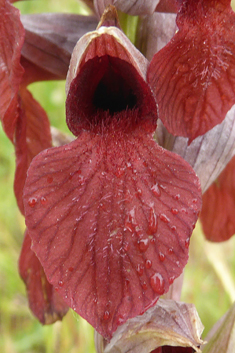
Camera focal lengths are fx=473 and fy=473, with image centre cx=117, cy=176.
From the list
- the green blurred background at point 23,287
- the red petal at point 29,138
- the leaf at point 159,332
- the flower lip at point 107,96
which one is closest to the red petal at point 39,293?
the red petal at point 29,138

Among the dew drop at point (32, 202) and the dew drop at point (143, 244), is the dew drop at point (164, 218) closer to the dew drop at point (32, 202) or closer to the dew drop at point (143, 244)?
the dew drop at point (143, 244)

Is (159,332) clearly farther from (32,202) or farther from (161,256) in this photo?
(32,202)

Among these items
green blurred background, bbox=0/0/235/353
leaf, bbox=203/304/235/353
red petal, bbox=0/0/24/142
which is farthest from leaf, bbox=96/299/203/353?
green blurred background, bbox=0/0/235/353

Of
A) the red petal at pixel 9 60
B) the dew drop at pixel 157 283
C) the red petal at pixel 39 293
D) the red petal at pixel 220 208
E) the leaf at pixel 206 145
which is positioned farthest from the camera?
the red petal at pixel 220 208

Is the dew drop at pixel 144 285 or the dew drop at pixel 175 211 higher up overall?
the dew drop at pixel 175 211

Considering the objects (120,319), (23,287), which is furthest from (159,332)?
(23,287)

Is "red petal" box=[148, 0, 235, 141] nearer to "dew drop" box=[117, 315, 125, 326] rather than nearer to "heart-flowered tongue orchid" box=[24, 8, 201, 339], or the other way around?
"heart-flowered tongue orchid" box=[24, 8, 201, 339]
